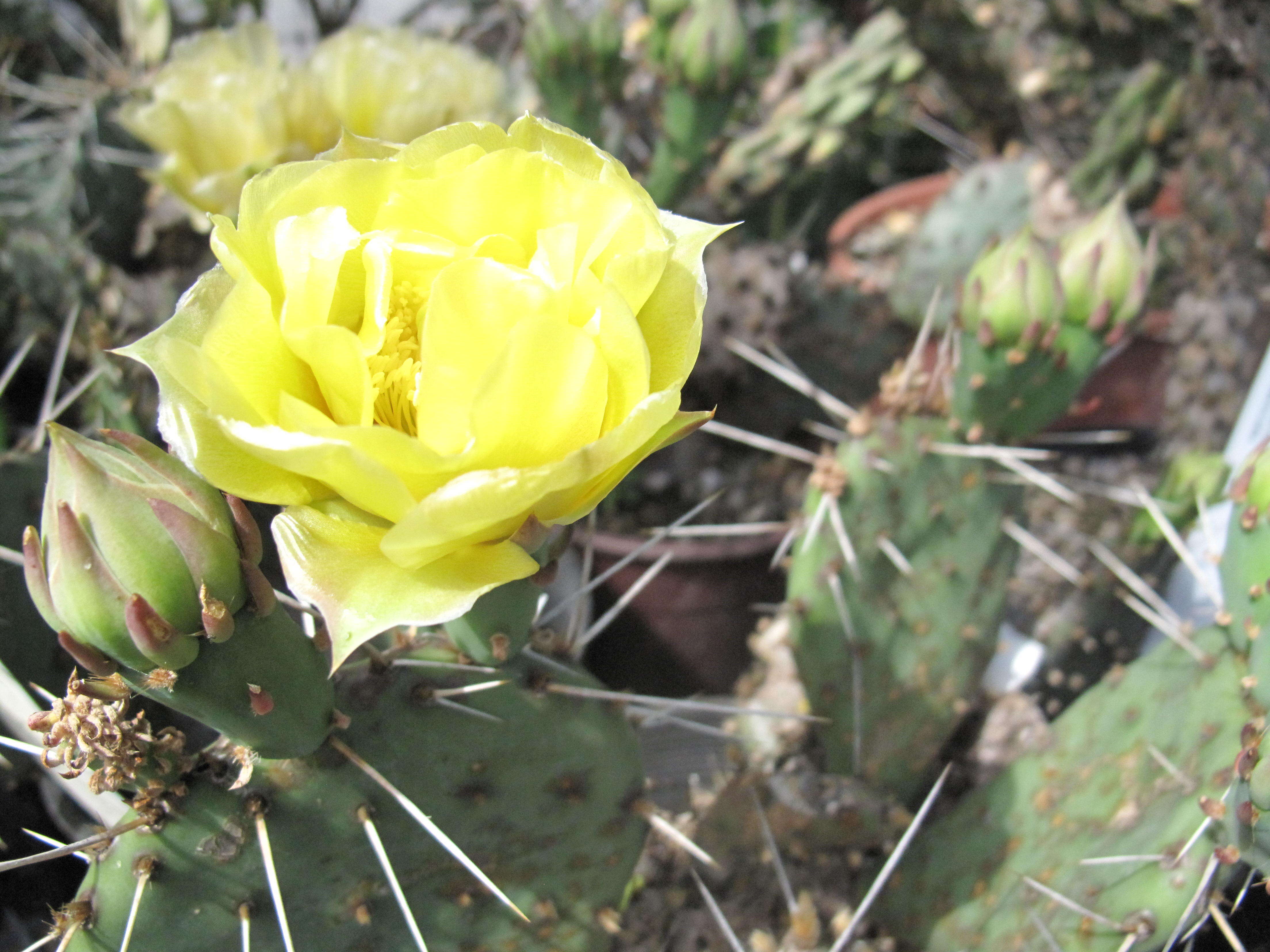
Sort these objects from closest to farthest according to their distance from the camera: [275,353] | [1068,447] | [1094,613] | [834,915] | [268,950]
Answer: [275,353] < [268,950] < [834,915] < [1094,613] < [1068,447]

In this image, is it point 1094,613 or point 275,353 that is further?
point 1094,613

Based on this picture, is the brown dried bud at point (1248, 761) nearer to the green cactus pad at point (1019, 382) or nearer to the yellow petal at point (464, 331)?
the green cactus pad at point (1019, 382)

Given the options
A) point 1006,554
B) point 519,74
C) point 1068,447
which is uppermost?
point 519,74

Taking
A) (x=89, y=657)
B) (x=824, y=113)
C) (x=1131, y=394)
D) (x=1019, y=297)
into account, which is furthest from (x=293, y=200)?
(x=1131, y=394)

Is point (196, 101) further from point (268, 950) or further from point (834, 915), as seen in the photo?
point (834, 915)

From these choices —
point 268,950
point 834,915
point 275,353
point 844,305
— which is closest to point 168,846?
point 268,950

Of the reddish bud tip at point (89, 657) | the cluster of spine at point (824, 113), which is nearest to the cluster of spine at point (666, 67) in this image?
the cluster of spine at point (824, 113)
